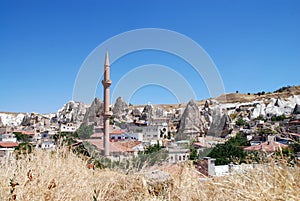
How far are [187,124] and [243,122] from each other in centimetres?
1804

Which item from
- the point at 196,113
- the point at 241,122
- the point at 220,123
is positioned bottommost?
the point at 220,123

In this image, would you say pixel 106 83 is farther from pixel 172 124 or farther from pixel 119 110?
pixel 119 110

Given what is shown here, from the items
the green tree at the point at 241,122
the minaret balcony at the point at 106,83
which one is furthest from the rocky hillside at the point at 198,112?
the minaret balcony at the point at 106,83

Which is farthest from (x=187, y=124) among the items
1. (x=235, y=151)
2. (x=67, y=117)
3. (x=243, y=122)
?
(x=67, y=117)

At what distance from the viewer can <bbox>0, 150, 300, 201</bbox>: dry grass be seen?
2.18 metres

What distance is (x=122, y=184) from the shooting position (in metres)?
3.79

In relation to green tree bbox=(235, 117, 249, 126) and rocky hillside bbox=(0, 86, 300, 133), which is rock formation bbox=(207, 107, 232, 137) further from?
green tree bbox=(235, 117, 249, 126)

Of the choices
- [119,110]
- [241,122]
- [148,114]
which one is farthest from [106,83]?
[148,114]

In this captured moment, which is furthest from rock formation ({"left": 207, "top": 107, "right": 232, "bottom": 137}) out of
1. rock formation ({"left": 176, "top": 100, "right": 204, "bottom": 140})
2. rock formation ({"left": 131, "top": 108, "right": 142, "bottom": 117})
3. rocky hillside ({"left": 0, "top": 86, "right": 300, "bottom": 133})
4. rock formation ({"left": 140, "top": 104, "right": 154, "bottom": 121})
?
rock formation ({"left": 131, "top": 108, "right": 142, "bottom": 117})

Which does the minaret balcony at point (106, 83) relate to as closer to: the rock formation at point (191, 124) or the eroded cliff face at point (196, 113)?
the eroded cliff face at point (196, 113)

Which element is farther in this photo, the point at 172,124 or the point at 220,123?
the point at 172,124

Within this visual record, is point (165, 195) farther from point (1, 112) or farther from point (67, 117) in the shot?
point (1, 112)

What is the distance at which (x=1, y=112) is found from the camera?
74.6m

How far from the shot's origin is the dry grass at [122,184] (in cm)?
218
